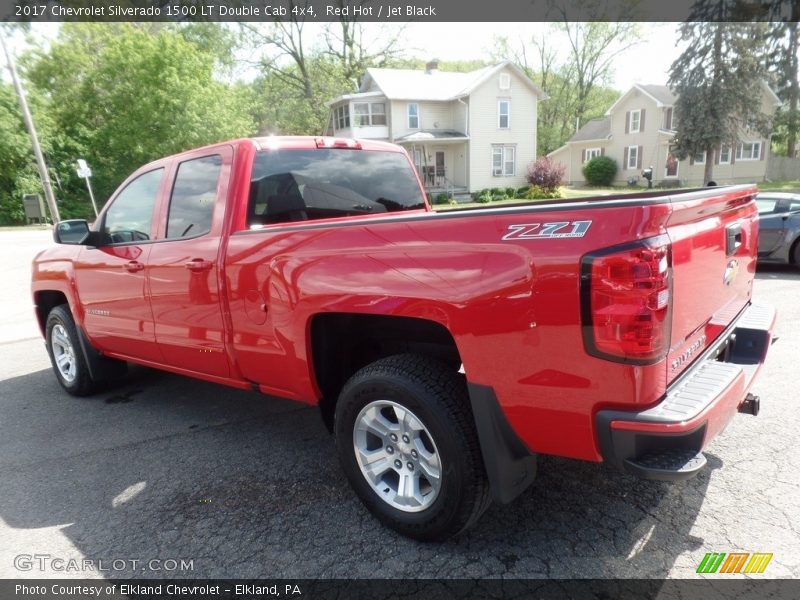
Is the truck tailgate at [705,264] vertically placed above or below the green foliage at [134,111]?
below

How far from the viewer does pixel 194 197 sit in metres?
3.55

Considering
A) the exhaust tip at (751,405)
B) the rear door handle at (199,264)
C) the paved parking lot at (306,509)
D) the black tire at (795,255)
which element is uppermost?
the rear door handle at (199,264)

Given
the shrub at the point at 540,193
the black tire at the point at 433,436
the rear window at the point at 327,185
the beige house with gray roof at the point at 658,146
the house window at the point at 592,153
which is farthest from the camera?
the house window at the point at 592,153

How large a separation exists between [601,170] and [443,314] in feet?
132

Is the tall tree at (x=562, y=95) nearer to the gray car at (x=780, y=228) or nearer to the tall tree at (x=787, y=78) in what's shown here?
the tall tree at (x=787, y=78)

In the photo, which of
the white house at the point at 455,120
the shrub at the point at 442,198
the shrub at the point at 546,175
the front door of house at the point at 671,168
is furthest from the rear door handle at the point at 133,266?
the front door of house at the point at 671,168

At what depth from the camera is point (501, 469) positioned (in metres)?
Result: 2.21

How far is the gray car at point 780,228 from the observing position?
348 inches

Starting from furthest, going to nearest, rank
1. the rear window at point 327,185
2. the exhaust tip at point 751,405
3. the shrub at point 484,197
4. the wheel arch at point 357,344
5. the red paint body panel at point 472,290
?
the shrub at point 484,197, the rear window at point 327,185, the wheel arch at point 357,344, the exhaust tip at point 751,405, the red paint body panel at point 472,290

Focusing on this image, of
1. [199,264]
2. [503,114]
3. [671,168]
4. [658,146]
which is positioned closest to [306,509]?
[199,264]

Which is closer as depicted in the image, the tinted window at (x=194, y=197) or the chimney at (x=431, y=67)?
the tinted window at (x=194, y=197)

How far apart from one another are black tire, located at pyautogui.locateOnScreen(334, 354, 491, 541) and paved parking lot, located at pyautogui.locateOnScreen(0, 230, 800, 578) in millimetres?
159

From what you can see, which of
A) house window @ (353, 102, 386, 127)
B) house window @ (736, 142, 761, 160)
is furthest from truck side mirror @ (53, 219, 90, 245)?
house window @ (736, 142, 761, 160)

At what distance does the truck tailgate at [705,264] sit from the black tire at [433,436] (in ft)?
2.84
